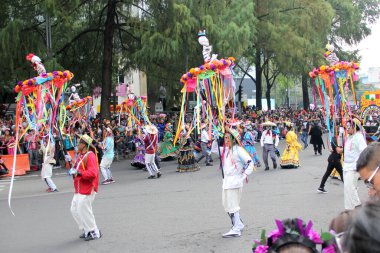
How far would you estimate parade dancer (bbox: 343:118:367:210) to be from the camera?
25.3ft

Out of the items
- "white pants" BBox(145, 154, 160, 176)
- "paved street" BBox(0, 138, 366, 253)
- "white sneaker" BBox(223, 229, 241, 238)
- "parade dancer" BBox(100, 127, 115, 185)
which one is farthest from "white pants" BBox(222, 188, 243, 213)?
"white pants" BBox(145, 154, 160, 176)

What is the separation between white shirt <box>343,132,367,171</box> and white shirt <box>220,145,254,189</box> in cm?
167

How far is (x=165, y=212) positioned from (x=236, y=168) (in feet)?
7.64

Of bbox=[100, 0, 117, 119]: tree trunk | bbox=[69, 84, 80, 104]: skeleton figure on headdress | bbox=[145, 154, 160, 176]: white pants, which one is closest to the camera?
bbox=[145, 154, 160, 176]: white pants

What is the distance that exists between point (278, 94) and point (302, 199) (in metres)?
78.0

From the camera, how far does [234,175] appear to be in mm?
7414

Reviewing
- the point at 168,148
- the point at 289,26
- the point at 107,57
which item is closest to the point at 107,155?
the point at 168,148

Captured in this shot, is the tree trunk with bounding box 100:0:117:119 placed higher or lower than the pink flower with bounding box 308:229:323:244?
higher

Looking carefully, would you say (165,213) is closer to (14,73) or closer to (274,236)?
(274,236)

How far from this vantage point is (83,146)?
25.8 feet

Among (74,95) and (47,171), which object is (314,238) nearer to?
(47,171)

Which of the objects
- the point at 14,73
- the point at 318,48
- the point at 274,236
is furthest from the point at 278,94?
the point at 274,236

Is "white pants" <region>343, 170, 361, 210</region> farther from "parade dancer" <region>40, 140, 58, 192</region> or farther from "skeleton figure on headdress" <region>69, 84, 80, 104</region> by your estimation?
"skeleton figure on headdress" <region>69, 84, 80, 104</region>

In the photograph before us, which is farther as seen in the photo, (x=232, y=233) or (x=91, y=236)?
(x=91, y=236)
